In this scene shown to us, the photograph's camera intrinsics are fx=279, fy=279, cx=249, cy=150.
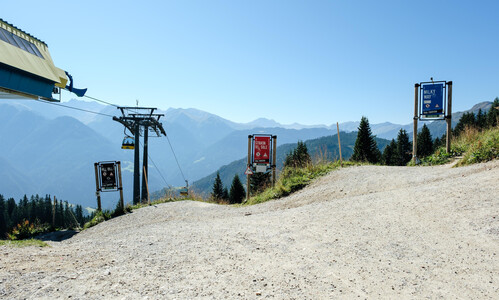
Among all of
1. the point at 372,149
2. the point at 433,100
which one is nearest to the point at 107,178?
the point at 433,100

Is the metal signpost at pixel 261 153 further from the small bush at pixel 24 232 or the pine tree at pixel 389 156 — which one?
the pine tree at pixel 389 156

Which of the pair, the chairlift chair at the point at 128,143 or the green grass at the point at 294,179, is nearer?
the green grass at the point at 294,179

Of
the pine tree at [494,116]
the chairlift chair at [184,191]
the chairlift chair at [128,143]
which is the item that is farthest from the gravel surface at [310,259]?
the chairlift chair at [128,143]

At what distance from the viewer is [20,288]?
3.09 m

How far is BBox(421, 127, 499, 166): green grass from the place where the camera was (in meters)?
8.81

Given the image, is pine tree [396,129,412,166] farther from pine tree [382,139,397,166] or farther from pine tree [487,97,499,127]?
pine tree [487,97,499,127]

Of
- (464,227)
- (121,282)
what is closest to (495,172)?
(464,227)

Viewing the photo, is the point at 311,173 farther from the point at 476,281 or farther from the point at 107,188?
the point at 107,188

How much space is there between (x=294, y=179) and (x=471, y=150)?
6.28m

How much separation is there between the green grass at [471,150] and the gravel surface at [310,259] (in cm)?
326

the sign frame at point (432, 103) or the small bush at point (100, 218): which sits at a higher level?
the sign frame at point (432, 103)

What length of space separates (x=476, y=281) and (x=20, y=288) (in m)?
4.90

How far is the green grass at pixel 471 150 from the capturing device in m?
8.81

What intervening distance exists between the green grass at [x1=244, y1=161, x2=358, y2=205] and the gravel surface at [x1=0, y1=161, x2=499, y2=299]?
14.5 ft
